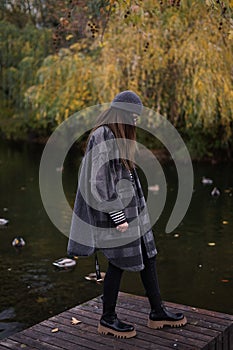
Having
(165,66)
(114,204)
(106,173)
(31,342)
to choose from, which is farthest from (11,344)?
(165,66)

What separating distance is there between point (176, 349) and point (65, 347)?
2.27ft

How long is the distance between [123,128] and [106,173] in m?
0.33

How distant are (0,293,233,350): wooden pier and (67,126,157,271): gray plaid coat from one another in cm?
49

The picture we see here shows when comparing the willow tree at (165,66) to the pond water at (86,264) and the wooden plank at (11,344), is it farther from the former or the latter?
the wooden plank at (11,344)

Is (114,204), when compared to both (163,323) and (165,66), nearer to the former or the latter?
(163,323)

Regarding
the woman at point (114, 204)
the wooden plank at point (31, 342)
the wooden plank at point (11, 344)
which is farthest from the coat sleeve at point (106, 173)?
the wooden plank at point (11, 344)

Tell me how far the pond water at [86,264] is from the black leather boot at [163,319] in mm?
1445

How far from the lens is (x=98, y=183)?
11.5 ft

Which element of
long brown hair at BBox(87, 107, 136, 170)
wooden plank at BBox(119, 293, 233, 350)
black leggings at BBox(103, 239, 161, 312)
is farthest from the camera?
wooden plank at BBox(119, 293, 233, 350)

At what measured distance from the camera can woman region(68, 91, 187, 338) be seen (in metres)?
3.55

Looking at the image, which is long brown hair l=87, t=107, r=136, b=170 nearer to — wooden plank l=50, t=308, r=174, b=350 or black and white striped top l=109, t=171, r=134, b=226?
black and white striped top l=109, t=171, r=134, b=226

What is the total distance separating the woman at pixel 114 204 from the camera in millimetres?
3555

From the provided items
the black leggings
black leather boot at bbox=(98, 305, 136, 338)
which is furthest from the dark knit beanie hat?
black leather boot at bbox=(98, 305, 136, 338)

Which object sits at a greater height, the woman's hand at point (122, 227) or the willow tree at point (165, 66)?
the willow tree at point (165, 66)
